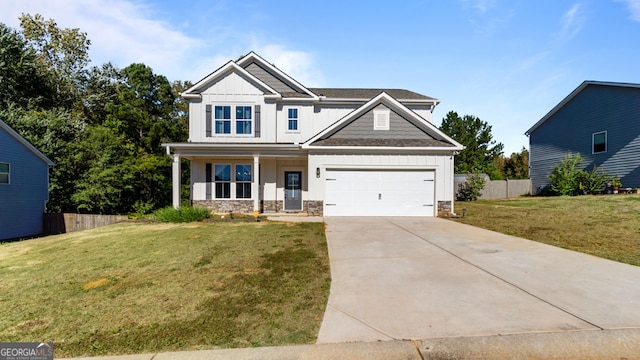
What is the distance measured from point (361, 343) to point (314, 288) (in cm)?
156

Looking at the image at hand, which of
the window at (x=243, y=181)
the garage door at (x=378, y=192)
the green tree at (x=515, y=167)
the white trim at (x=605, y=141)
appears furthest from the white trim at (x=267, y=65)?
the green tree at (x=515, y=167)

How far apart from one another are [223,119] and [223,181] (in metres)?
3.15

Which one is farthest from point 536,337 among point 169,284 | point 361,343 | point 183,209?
point 183,209

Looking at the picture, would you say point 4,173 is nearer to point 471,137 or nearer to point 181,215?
point 181,215

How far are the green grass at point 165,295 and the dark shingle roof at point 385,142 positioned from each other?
19.1 feet

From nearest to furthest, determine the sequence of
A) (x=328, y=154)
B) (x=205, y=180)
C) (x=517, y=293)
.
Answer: (x=517, y=293)
(x=328, y=154)
(x=205, y=180)

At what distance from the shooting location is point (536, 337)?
3.03 m

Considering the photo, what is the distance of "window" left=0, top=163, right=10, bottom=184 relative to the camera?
44.5 ft

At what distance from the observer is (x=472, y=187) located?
2103 cm

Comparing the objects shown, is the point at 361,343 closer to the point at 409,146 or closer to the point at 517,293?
the point at 517,293

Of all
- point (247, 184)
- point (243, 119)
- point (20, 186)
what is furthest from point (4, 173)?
point (243, 119)

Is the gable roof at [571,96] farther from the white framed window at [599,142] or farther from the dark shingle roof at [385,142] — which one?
the dark shingle roof at [385,142]

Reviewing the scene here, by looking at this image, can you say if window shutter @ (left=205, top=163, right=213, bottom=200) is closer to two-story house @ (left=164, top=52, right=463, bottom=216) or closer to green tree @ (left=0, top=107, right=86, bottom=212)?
two-story house @ (left=164, top=52, right=463, bottom=216)

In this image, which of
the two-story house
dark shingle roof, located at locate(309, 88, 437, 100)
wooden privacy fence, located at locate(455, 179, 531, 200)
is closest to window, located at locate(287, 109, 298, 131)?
the two-story house
